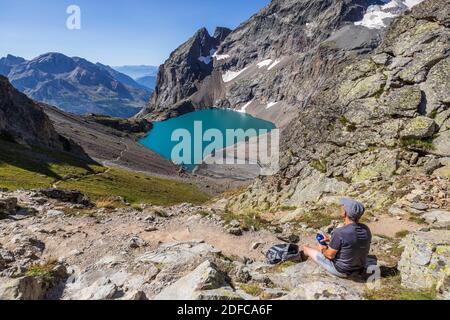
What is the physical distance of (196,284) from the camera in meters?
11.1

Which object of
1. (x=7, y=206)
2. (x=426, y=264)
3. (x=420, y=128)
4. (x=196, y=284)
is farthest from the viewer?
(x=420, y=128)

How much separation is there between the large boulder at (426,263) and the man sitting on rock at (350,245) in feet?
4.54

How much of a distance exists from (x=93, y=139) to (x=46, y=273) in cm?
16079

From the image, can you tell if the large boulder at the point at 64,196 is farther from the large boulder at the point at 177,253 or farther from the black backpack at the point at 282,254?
the black backpack at the point at 282,254

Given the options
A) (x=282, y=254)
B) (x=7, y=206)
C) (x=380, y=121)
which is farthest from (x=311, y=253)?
(x=7, y=206)

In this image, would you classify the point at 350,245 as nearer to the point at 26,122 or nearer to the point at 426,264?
the point at 426,264

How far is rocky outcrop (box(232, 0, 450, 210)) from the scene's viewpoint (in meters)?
27.1

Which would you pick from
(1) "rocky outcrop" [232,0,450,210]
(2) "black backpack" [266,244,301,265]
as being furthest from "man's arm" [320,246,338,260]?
(1) "rocky outcrop" [232,0,450,210]

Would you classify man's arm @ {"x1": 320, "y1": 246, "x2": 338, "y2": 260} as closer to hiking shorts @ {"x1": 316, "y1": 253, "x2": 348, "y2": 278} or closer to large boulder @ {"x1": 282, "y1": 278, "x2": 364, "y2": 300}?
hiking shorts @ {"x1": 316, "y1": 253, "x2": 348, "y2": 278}

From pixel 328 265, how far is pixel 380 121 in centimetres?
2177

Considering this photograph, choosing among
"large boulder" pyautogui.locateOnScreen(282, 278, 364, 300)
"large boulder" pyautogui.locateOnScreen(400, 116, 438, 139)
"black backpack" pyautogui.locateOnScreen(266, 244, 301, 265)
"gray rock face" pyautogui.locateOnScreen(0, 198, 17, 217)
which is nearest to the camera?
"large boulder" pyautogui.locateOnScreen(282, 278, 364, 300)

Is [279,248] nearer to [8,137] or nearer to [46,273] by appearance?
[46,273]

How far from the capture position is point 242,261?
1631 cm
